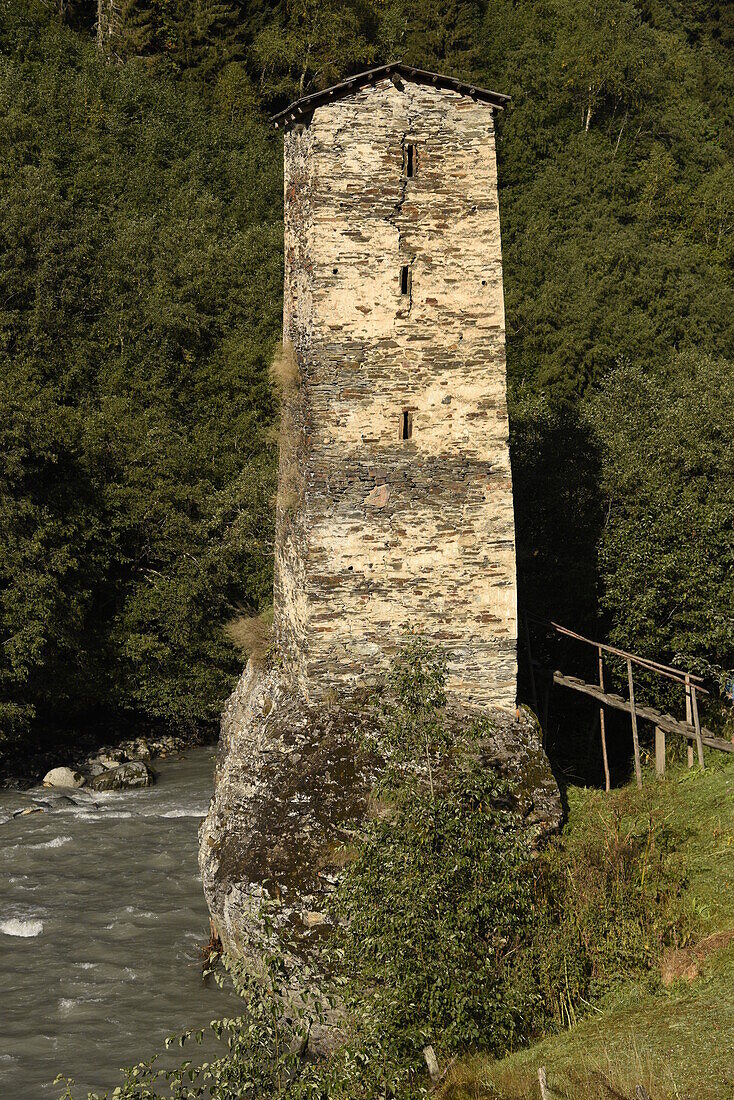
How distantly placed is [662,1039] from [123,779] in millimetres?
14820

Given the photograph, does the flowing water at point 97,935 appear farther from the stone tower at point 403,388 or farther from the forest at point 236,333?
the stone tower at point 403,388

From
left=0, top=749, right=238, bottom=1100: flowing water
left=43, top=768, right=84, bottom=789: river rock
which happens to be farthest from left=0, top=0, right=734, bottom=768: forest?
left=0, top=749, right=238, bottom=1100: flowing water

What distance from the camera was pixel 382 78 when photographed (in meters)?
13.8

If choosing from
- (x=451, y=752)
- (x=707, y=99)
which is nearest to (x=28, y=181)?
(x=451, y=752)

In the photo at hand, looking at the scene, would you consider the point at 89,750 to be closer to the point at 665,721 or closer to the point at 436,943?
the point at 665,721

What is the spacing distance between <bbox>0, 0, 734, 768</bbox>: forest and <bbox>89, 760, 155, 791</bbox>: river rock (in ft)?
6.78

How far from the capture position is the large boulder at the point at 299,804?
12.4 meters

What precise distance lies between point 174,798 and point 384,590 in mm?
9243

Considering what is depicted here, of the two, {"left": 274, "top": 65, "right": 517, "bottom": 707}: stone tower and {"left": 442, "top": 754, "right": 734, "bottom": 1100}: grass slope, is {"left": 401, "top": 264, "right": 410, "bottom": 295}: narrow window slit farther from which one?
{"left": 442, "top": 754, "right": 734, "bottom": 1100}: grass slope

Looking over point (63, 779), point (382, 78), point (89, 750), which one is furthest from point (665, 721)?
point (89, 750)

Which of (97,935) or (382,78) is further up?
(382,78)

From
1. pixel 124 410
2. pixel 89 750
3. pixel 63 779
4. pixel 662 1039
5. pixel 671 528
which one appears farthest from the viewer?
pixel 124 410

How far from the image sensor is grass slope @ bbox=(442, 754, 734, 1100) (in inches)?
345

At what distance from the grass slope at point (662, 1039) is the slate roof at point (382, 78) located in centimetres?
955
